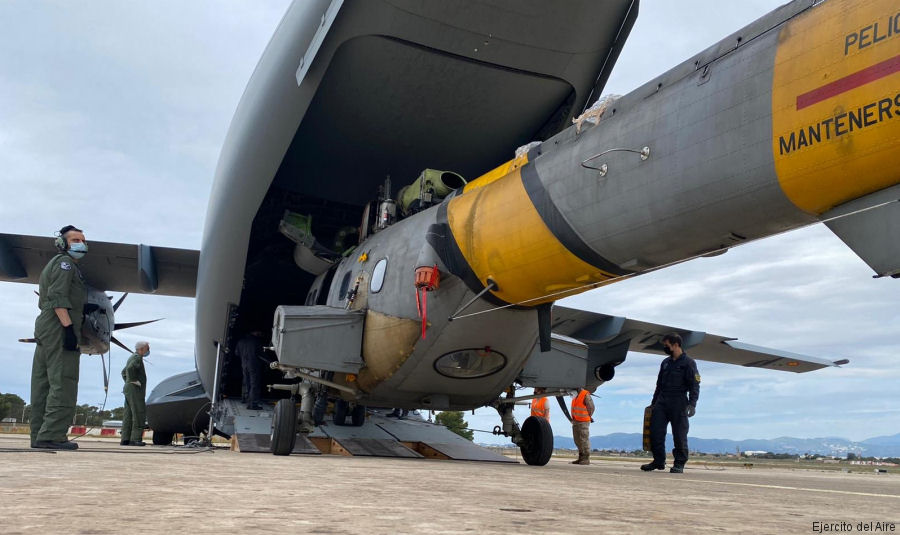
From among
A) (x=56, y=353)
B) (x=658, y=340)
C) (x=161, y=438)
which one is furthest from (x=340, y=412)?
(x=161, y=438)

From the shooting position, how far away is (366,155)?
437 inches

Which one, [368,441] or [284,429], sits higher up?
[284,429]

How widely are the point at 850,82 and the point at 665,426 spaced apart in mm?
4757

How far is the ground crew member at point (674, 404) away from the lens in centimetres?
732

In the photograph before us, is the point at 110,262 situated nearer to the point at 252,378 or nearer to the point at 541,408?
the point at 252,378

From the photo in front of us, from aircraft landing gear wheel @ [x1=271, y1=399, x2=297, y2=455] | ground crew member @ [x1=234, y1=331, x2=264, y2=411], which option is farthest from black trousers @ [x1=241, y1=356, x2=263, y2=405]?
aircraft landing gear wheel @ [x1=271, y1=399, x2=297, y2=455]

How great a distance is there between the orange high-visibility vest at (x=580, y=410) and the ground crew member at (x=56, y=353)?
7670 mm

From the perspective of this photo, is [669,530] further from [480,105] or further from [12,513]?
[480,105]

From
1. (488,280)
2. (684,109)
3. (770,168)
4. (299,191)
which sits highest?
(299,191)

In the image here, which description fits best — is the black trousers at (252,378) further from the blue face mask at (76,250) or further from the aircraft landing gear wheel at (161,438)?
the aircraft landing gear wheel at (161,438)

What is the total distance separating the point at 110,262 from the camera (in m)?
11.8

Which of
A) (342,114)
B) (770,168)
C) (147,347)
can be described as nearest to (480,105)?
(342,114)

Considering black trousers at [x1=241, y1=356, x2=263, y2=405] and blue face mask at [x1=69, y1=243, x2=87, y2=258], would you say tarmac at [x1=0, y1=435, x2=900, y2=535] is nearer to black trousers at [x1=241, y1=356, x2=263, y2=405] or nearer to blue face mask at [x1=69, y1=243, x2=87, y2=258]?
blue face mask at [x1=69, y1=243, x2=87, y2=258]

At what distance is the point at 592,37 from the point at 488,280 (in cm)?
395
